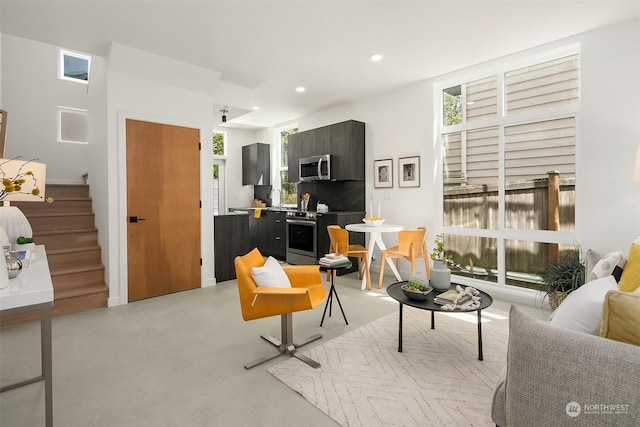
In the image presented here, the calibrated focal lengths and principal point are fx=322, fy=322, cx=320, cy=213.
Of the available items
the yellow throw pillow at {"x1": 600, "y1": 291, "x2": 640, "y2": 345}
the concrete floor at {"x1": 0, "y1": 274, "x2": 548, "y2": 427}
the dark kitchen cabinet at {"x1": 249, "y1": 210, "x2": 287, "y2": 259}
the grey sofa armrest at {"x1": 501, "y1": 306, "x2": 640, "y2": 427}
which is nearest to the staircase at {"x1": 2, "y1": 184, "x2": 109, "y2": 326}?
the concrete floor at {"x1": 0, "y1": 274, "x2": 548, "y2": 427}

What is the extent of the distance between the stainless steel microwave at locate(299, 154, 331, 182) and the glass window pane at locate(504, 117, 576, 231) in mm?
2587

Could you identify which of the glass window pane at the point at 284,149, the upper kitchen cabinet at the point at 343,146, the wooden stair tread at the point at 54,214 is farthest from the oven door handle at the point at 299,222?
the wooden stair tread at the point at 54,214

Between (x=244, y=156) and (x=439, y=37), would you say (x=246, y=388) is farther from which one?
(x=244, y=156)

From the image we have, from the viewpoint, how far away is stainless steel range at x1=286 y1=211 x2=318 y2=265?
17.0 feet

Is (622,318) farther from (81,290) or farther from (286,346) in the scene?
(81,290)

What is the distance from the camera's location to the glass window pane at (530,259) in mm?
3541

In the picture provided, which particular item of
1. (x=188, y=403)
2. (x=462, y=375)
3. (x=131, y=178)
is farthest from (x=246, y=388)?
(x=131, y=178)

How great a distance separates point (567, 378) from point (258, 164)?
673cm

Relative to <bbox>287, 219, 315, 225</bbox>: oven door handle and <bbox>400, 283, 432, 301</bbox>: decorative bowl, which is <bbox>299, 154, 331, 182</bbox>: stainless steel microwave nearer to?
<bbox>287, 219, 315, 225</bbox>: oven door handle

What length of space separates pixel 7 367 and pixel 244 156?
5.78 m

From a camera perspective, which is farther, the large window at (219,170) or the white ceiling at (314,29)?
the large window at (219,170)

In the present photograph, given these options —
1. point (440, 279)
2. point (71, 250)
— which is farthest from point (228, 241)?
point (440, 279)

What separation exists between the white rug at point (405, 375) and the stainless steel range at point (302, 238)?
2.38 m

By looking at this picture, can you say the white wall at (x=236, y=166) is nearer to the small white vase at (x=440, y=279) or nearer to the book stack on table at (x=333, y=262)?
the book stack on table at (x=333, y=262)
